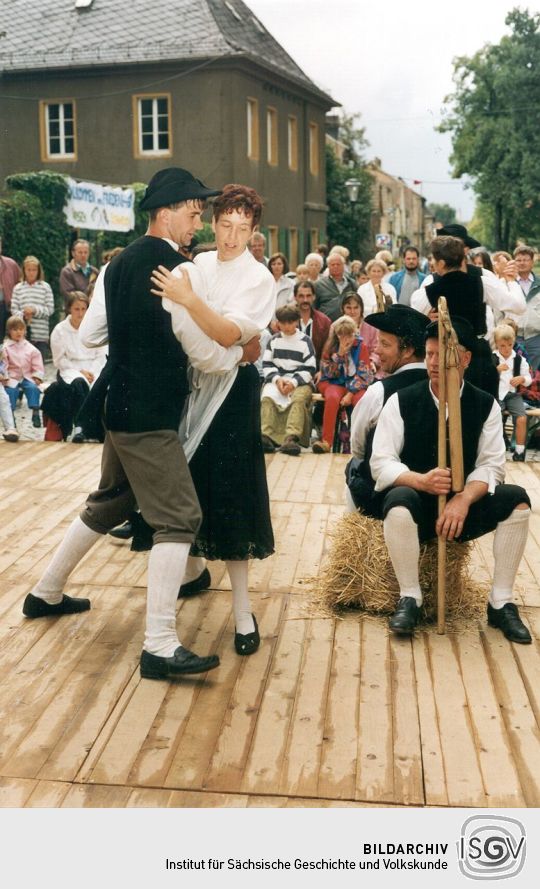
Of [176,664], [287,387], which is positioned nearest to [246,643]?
[176,664]

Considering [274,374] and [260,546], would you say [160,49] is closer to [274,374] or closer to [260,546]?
[274,374]

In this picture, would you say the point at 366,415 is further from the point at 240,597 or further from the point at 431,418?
the point at 240,597

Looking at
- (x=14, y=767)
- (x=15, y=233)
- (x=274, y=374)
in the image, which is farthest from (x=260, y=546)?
(x=15, y=233)

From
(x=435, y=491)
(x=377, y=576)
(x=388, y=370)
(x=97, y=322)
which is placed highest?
(x=97, y=322)

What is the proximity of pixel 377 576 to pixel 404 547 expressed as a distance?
33 centimetres

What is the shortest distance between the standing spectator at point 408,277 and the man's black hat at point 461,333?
7.07 meters

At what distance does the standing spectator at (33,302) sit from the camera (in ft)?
40.5

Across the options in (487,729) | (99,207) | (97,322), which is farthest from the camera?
(99,207)

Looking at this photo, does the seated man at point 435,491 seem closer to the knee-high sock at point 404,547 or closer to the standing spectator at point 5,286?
the knee-high sock at point 404,547

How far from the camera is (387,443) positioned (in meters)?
4.67

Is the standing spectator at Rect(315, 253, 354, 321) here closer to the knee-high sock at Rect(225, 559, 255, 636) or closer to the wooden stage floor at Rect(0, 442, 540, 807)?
the wooden stage floor at Rect(0, 442, 540, 807)

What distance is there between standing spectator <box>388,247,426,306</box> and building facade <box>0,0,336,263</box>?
47.1 feet

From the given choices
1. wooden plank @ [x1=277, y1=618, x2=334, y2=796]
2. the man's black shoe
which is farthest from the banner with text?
wooden plank @ [x1=277, y1=618, x2=334, y2=796]
